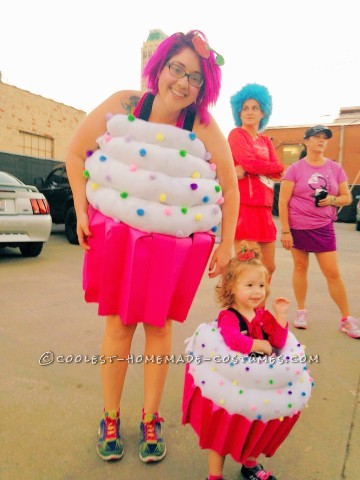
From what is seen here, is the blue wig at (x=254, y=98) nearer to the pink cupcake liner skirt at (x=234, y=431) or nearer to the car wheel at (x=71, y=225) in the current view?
the pink cupcake liner skirt at (x=234, y=431)

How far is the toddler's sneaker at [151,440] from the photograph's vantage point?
62.5 inches

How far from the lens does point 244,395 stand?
1277 millimetres

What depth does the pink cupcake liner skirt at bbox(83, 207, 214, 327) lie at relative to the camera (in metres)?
1.47

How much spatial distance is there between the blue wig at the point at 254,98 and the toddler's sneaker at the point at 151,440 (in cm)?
204

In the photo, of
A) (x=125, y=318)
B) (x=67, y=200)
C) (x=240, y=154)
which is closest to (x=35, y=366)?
(x=125, y=318)

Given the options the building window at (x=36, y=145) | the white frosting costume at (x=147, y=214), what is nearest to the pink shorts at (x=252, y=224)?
the white frosting costume at (x=147, y=214)

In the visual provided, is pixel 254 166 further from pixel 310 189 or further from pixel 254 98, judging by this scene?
pixel 310 189

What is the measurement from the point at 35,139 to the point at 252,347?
16.6 metres

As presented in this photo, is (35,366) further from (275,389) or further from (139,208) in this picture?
(275,389)

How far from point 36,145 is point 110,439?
16.4m

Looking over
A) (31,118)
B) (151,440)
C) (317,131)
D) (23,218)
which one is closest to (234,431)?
(151,440)

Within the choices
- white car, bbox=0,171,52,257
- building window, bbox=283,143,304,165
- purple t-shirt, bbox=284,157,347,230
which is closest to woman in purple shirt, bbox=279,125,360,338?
purple t-shirt, bbox=284,157,347,230

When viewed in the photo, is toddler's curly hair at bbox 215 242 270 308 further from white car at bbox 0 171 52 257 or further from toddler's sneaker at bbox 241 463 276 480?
white car at bbox 0 171 52 257

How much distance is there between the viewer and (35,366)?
2.34 metres
